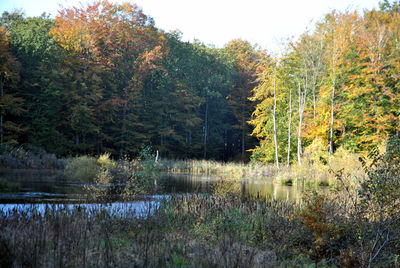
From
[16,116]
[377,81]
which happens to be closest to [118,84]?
[16,116]

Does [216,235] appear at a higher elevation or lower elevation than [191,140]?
lower

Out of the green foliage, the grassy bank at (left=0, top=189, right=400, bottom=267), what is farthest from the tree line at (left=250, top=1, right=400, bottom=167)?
the grassy bank at (left=0, top=189, right=400, bottom=267)

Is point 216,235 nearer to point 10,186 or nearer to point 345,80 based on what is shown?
point 10,186

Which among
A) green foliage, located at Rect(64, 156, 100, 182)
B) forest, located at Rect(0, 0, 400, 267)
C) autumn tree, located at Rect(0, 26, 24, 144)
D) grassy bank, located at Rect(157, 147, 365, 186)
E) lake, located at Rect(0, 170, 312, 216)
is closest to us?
forest, located at Rect(0, 0, 400, 267)

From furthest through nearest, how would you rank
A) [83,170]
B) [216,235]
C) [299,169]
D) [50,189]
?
1. [299,169]
2. [83,170]
3. [50,189]
4. [216,235]

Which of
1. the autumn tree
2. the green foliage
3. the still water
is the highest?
the autumn tree

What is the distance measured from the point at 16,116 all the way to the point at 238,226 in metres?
26.9

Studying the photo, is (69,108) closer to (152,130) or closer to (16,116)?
(16,116)

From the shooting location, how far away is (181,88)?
44031 millimetres

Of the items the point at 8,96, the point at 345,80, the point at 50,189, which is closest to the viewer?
the point at 50,189

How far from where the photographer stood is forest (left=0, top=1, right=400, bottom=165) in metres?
28.3

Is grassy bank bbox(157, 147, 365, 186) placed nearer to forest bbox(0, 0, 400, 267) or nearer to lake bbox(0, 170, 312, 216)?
forest bbox(0, 0, 400, 267)

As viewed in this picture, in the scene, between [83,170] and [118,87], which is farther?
[118,87]

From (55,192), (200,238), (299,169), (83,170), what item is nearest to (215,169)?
(299,169)
